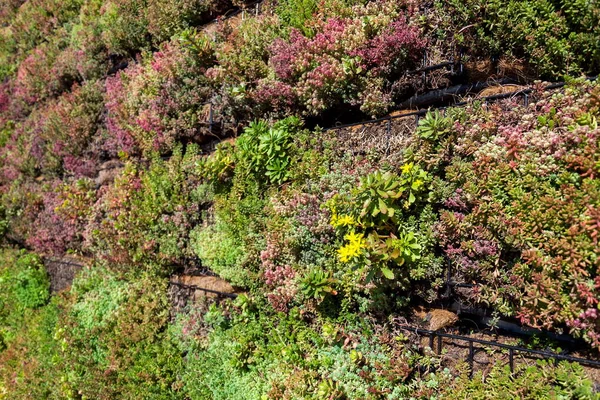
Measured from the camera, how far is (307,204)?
185 inches

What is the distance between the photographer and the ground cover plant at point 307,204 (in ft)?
11.3

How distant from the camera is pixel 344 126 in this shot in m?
4.83

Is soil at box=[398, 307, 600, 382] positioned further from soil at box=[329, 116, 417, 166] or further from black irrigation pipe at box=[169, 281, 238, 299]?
black irrigation pipe at box=[169, 281, 238, 299]

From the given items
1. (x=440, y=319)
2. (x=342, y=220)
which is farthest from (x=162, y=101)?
(x=440, y=319)

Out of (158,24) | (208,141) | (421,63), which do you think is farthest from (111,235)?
(421,63)

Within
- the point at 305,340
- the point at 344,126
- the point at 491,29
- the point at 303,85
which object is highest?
the point at 491,29

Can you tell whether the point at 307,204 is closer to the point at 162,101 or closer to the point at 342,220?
the point at 342,220

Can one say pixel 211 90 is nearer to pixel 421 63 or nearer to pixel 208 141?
pixel 208 141

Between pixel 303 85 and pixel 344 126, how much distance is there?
26.9 inches

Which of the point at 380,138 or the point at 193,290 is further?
the point at 193,290

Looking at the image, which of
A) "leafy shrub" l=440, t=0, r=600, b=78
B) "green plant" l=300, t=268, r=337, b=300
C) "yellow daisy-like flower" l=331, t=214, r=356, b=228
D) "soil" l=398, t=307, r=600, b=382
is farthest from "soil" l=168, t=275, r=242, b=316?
"leafy shrub" l=440, t=0, r=600, b=78

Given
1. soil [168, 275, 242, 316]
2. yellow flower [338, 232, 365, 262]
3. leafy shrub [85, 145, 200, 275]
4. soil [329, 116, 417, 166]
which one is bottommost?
soil [168, 275, 242, 316]

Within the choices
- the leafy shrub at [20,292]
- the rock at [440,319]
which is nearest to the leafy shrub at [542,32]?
the rock at [440,319]

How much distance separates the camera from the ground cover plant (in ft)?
11.3
